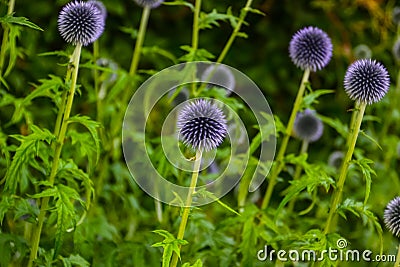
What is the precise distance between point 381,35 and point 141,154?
7.70 feet

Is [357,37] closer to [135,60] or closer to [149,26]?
[149,26]

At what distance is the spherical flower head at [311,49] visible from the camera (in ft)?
8.50

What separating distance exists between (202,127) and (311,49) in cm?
80

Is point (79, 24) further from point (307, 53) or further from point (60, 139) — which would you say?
point (307, 53)

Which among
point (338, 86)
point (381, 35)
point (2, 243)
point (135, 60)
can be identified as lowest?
point (2, 243)

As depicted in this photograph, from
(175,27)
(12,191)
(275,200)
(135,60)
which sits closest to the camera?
(12,191)

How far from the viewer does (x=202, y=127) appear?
A: 201 centimetres

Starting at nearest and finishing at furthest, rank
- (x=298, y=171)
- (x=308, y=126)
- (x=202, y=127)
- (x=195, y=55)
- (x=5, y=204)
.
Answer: (x=202, y=127) < (x=5, y=204) < (x=195, y=55) < (x=298, y=171) < (x=308, y=126)

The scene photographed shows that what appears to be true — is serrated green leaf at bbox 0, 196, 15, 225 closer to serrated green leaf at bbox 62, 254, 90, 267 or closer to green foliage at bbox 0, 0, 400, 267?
green foliage at bbox 0, 0, 400, 267

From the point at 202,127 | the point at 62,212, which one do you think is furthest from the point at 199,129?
the point at 62,212

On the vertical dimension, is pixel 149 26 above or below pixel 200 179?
above

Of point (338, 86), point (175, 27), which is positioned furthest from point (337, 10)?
point (175, 27)

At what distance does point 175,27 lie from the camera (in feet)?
14.9

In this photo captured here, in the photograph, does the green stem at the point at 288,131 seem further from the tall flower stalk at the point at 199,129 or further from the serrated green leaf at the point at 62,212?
the serrated green leaf at the point at 62,212
